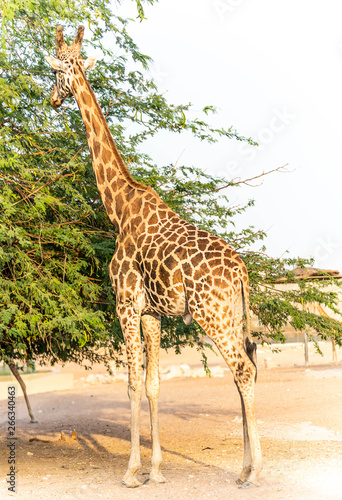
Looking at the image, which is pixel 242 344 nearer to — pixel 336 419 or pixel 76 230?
pixel 76 230

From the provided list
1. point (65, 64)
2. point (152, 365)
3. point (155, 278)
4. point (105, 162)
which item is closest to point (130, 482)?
point (152, 365)

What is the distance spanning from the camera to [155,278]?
6.99 metres

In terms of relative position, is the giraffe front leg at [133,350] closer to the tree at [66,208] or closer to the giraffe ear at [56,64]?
the tree at [66,208]

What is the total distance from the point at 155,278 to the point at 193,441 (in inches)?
177

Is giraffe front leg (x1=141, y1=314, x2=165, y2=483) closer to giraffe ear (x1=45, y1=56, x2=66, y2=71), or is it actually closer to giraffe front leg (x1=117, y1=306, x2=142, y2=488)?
giraffe front leg (x1=117, y1=306, x2=142, y2=488)

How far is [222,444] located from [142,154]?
204 inches

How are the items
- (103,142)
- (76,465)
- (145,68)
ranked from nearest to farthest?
1. (103,142)
2. (76,465)
3. (145,68)

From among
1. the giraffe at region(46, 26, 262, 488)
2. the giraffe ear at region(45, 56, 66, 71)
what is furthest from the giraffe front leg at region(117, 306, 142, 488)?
the giraffe ear at region(45, 56, 66, 71)

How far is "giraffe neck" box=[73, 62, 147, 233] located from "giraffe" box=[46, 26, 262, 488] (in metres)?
0.01

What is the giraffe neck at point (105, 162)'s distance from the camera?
765 cm

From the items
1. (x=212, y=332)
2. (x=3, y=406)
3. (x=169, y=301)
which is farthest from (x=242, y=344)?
(x=3, y=406)

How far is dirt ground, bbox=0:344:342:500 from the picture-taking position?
659 cm

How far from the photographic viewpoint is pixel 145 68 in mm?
9531

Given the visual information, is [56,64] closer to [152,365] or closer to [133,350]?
[133,350]
